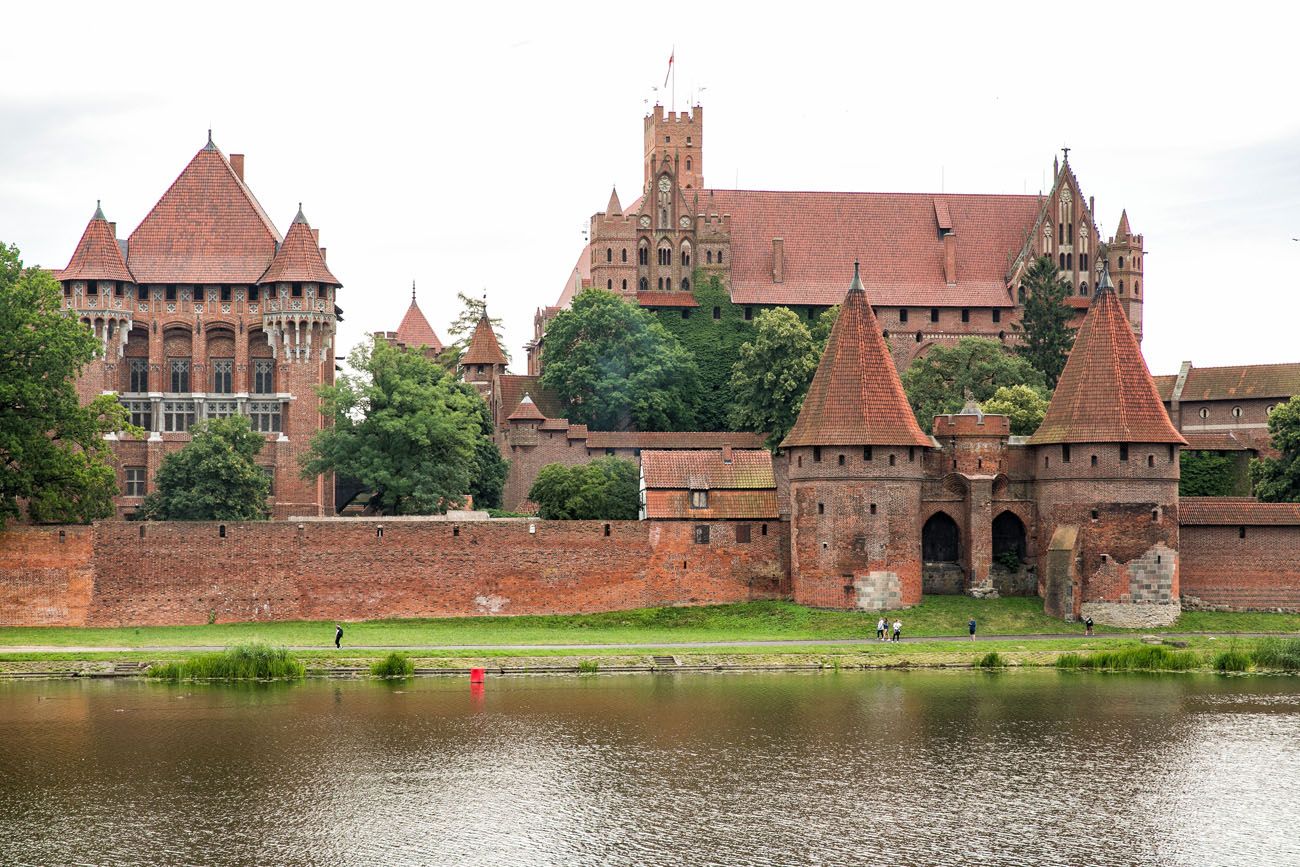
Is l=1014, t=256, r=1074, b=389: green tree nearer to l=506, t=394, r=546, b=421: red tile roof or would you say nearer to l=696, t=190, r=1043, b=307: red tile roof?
l=696, t=190, r=1043, b=307: red tile roof

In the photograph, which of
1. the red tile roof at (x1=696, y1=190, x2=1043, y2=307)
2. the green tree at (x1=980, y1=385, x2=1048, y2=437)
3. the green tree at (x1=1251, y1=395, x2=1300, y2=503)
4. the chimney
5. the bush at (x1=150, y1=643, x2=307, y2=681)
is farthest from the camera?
the chimney

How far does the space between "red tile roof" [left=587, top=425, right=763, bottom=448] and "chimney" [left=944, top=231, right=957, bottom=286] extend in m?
18.3

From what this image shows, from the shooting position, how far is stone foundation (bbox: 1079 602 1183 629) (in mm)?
49031

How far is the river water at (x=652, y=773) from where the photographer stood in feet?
86.3

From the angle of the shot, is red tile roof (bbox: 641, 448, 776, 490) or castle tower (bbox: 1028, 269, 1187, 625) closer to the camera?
castle tower (bbox: 1028, 269, 1187, 625)

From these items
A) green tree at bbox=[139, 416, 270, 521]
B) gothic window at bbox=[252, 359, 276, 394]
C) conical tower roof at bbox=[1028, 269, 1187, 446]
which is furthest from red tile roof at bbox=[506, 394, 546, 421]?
conical tower roof at bbox=[1028, 269, 1187, 446]

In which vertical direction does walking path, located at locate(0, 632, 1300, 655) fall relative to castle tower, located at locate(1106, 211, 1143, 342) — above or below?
below

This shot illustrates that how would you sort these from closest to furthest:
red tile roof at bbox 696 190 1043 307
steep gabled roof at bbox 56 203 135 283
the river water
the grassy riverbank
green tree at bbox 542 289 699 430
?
the river water < the grassy riverbank < steep gabled roof at bbox 56 203 135 283 < green tree at bbox 542 289 699 430 < red tile roof at bbox 696 190 1043 307

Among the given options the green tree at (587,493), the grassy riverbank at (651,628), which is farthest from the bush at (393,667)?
the green tree at (587,493)

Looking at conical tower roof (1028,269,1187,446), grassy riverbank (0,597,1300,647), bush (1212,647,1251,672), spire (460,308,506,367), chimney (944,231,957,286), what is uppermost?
chimney (944,231,957,286)

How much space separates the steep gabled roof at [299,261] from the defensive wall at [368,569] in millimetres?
17399

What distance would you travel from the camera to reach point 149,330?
222 ft

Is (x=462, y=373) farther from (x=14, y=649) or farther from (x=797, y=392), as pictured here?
(x=14, y=649)

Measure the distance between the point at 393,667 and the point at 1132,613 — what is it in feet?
67.9
